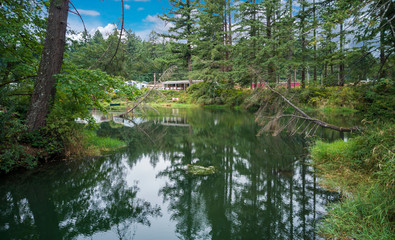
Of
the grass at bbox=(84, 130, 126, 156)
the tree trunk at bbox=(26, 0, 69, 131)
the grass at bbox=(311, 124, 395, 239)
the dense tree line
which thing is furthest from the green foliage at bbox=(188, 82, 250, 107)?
the tree trunk at bbox=(26, 0, 69, 131)

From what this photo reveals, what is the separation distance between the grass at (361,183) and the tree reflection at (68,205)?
3.18m

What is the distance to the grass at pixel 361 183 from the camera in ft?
10.3

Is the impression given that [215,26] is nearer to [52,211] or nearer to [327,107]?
[327,107]

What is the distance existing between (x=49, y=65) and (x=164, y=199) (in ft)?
15.9

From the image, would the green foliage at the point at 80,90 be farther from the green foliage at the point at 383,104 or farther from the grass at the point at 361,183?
the green foliage at the point at 383,104

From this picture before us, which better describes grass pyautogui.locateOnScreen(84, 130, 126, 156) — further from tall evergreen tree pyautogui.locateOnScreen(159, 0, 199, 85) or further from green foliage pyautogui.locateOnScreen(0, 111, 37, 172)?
tall evergreen tree pyautogui.locateOnScreen(159, 0, 199, 85)

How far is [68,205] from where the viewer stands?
471cm

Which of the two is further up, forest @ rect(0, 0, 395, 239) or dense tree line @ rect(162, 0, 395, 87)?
dense tree line @ rect(162, 0, 395, 87)

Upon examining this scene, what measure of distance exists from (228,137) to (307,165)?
17.9 feet

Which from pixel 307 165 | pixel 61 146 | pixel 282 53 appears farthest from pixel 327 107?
pixel 61 146

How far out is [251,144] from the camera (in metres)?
10.5

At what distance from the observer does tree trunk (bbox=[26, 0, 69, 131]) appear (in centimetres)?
644

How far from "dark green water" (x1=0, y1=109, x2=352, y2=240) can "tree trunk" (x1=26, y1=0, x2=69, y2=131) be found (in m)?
1.48

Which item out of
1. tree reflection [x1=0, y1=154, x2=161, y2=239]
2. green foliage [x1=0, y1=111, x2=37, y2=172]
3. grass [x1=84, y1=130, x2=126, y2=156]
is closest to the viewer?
tree reflection [x1=0, y1=154, x2=161, y2=239]
